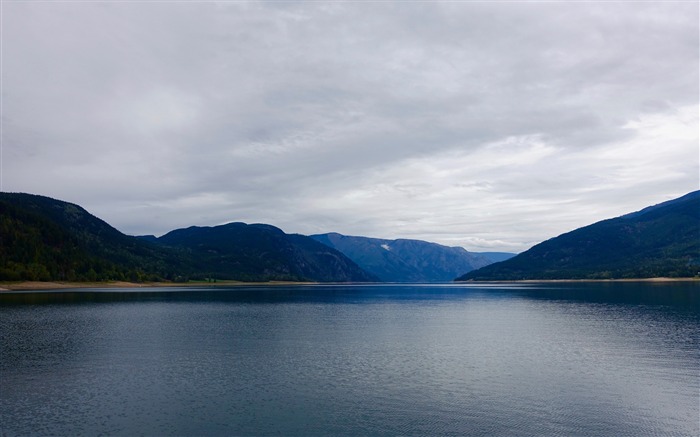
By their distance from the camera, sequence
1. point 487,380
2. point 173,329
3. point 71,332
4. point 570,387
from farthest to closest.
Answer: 1. point 173,329
2. point 71,332
3. point 487,380
4. point 570,387

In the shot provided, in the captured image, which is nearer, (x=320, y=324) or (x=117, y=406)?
(x=117, y=406)

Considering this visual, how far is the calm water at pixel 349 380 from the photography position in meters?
40.5

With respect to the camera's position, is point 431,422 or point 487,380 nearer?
point 431,422

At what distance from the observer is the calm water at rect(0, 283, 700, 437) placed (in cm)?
4047

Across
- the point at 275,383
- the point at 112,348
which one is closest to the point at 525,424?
the point at 275,383

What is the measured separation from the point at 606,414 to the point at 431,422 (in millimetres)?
16044

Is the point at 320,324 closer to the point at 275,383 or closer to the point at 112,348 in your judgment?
the point at 112,348

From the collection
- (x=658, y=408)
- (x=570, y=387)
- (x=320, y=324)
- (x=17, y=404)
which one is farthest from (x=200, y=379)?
(x=320, y=324)

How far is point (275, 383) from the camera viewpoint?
54562 millimetres

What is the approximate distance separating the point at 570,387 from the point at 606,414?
30.3 ft

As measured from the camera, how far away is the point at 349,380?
55.6 metres

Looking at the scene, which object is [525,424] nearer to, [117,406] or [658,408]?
[658,408]

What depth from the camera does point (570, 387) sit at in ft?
172

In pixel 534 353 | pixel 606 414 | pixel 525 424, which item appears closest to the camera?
pixel 525 424
